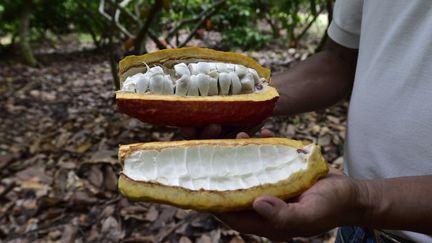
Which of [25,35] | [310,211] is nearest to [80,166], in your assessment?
[310,211]

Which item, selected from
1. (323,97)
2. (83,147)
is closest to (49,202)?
(83,147)

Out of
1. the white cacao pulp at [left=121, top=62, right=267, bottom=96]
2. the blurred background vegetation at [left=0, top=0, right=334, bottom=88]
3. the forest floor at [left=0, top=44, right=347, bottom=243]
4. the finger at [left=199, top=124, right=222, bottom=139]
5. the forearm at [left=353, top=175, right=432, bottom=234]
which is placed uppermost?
the white cacao pulp at [left=121, top=62, right=267, bottom=96]

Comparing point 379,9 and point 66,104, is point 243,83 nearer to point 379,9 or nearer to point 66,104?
point 379,9

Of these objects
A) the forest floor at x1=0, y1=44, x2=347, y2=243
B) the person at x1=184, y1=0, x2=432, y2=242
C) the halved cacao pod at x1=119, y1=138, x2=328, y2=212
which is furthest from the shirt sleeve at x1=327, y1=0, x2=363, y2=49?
the forest floor at x1=0, y1=44, x2=347, y2=243

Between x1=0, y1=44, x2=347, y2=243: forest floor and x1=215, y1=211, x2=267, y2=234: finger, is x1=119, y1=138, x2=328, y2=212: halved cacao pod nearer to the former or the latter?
x1=215, y1=211, x2=267, y2=234: finger

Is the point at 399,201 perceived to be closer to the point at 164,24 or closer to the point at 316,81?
the point at 316,81
